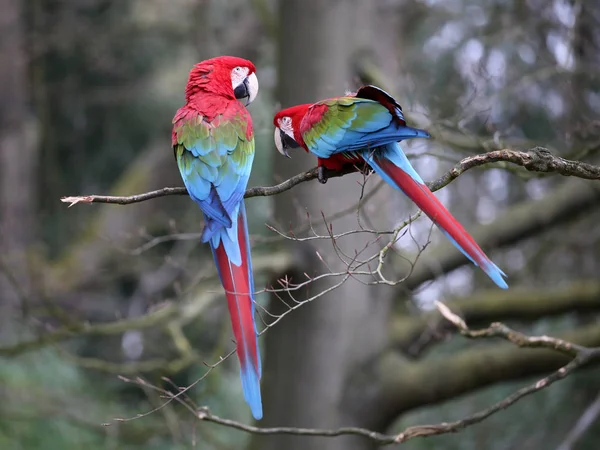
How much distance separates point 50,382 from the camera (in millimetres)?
6047

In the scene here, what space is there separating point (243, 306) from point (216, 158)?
51 centimetres

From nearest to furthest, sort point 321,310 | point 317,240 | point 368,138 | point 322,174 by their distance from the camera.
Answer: point 368,138, point 322,174, point 317,240, point 321,310

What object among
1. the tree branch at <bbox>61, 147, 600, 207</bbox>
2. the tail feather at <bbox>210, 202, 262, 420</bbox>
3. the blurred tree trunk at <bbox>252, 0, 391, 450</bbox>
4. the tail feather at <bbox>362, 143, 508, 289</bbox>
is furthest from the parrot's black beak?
the blurred tree trunk at <bbox>252, 0, 391, 450</bbox>

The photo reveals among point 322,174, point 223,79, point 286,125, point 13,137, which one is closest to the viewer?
point 322,174

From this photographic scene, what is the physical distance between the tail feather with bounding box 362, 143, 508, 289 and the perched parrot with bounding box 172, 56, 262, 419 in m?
0.44

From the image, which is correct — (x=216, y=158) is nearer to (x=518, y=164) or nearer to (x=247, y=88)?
(x=247, y=88)

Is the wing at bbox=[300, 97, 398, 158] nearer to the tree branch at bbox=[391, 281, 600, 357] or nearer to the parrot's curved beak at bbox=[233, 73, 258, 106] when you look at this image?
the parrot's curved beak at bbox=[233, 73, 258, 106]

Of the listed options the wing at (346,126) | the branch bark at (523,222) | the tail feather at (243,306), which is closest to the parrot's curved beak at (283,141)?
the wing at (346,126)

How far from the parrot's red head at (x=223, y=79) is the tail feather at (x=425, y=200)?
686mm

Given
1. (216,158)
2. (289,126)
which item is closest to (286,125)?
(289,126)

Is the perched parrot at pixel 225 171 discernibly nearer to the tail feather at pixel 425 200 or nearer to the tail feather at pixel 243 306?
the tail feather at pixel 243 306

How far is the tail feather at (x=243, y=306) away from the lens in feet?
6.21

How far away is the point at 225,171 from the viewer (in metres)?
2.26

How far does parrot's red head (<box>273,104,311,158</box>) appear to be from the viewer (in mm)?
2309
